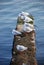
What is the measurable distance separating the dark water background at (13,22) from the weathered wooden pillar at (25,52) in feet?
4.21

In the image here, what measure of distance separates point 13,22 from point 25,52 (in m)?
4.09

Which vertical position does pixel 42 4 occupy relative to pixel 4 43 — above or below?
above

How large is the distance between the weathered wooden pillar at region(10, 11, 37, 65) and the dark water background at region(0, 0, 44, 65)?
1.28m

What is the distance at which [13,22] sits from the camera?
9000mm

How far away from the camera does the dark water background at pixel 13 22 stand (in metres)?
7.01

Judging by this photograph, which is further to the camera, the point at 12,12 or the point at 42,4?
the point at 42,4

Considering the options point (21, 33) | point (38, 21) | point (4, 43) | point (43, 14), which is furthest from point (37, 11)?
point (21, 33)

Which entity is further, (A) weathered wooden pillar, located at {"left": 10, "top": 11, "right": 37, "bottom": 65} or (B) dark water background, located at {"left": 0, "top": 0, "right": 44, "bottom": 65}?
(B) dark water background, located at {"left": 0, "top": 0, "right": 44, "bottom": 65}

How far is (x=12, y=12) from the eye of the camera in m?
10.1

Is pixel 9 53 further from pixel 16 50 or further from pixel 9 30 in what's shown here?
pixel 16 50

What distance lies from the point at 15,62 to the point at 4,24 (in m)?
4.22

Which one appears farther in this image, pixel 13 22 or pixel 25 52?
pixel 13 22

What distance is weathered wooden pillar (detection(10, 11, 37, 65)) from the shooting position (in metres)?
4.72

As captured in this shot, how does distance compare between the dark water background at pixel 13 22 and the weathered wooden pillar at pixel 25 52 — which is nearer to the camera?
the weathered wooden pillar at pixel 25 52
